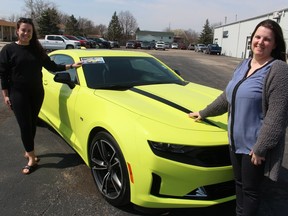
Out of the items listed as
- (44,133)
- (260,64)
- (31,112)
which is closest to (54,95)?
(31,112)

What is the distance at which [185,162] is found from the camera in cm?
267

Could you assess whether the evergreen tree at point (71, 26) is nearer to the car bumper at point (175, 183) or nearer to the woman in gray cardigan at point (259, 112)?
the car bumper at point (175, 183)

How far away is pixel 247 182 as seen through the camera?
243cm

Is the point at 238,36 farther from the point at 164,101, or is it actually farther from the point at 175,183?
the point at 175,183

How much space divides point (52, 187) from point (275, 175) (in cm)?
239

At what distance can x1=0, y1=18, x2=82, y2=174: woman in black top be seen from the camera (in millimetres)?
3771

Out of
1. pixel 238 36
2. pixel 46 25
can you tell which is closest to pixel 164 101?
pixel 238 36

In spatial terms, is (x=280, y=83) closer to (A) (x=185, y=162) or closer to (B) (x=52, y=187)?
(A) (x=185, y=162)

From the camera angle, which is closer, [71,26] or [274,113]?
[274,113]

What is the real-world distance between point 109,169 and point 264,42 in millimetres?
1859

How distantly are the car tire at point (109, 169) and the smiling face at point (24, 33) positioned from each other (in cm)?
148

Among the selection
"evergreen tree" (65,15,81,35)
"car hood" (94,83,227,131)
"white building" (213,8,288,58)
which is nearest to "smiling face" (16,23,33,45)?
"car hood" (94,83,227,131)

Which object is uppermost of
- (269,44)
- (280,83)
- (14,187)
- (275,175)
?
(269,44)

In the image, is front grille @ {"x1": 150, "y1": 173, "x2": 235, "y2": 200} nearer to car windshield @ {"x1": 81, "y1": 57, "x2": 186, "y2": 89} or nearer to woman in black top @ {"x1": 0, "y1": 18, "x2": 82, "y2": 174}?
car windshield @ {"x1": 81, "y1": 57, "x2": 186, "y2": 89}
